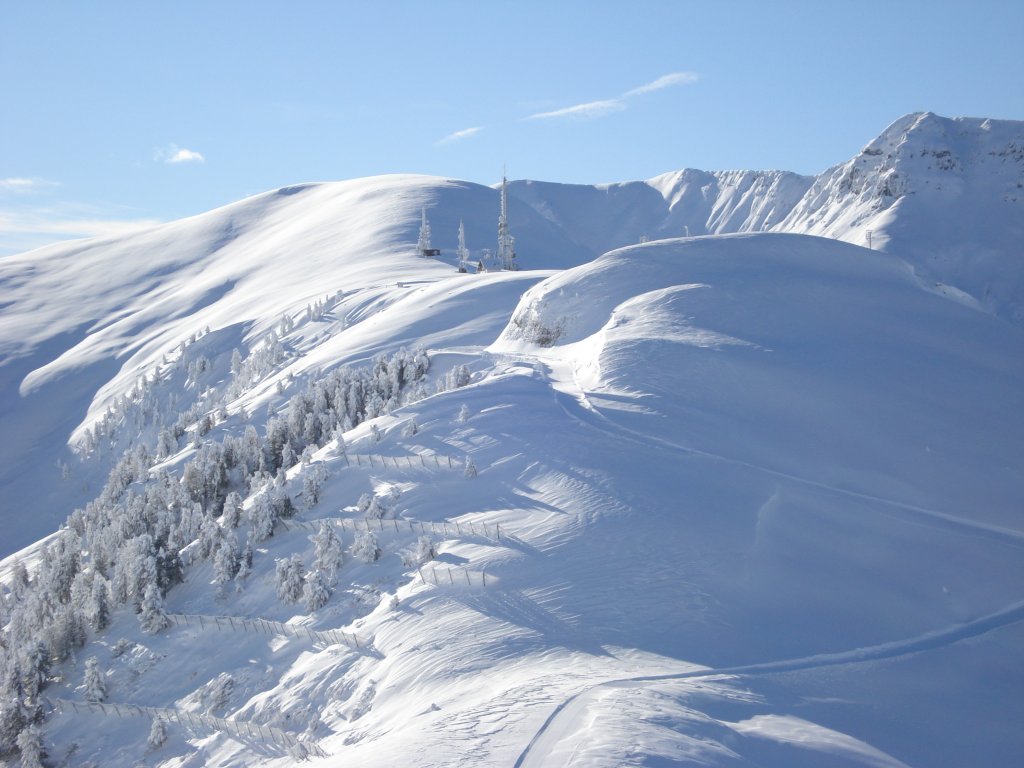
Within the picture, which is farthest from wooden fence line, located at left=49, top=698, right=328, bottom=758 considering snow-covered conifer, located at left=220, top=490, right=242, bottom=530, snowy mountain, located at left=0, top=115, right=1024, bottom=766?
snow-covered conifer, located at left=220, top=490, right=242, bottom=530

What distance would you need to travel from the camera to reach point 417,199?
406 feet

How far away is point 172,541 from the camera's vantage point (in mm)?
28797

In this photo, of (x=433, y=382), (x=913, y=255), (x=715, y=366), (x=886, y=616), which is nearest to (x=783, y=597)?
(x=886, y=616)

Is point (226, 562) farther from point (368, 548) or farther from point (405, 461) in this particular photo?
point (405, 461)

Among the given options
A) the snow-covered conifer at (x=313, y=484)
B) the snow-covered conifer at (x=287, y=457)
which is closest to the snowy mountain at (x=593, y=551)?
the snow-covered conifer at (x=313, y=484)

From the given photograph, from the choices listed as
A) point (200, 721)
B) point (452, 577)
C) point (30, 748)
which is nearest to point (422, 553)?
point (452, 577)

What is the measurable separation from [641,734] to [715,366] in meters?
20.3

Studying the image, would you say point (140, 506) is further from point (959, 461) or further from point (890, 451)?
point (959, 461)

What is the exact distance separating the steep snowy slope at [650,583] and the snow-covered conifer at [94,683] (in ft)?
1.20

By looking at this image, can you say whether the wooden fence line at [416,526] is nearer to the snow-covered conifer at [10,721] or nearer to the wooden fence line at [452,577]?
the wooden fence line at [452,577]

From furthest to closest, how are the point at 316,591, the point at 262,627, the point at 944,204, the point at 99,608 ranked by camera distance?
1. the point at 944,204
2. the point at 99,608
3. the point at 262,627
4. the point at 316,591

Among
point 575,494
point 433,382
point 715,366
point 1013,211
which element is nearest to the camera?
point 575,494

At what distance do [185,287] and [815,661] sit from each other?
10844cm

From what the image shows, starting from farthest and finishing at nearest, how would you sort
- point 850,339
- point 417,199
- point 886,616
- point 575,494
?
point 417,199 < point 850,339 < point 575,494 < point 886,616
